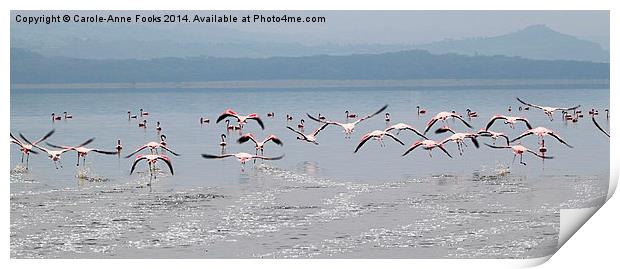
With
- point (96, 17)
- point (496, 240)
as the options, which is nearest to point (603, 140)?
point (496, 240)

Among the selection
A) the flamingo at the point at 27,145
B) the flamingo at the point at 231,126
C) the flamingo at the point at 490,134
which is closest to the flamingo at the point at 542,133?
the flamingo at the point at 490,134

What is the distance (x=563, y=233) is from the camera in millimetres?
6164

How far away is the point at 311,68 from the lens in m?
6.37

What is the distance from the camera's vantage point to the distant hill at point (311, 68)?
6.18 metres

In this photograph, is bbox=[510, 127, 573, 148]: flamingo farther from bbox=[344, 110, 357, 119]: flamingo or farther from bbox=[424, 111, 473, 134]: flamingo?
bbox=[344, 110, 357, 119]: flamingo

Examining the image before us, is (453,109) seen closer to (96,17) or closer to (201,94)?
(201,94)

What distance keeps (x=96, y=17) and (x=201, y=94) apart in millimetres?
661

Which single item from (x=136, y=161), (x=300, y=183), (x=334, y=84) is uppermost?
(x=334, y=84)

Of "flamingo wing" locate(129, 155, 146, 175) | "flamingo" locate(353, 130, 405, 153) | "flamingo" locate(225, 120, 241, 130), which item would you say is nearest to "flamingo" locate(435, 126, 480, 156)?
"flamingo" locate(353, 130, 405, 153)

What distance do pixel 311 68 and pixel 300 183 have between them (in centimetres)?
61

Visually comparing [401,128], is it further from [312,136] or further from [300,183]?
[300,183]

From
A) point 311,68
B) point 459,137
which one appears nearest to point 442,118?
point 459,137

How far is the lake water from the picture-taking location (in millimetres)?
6145

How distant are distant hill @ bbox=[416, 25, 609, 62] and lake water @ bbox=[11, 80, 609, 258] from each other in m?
0.20
